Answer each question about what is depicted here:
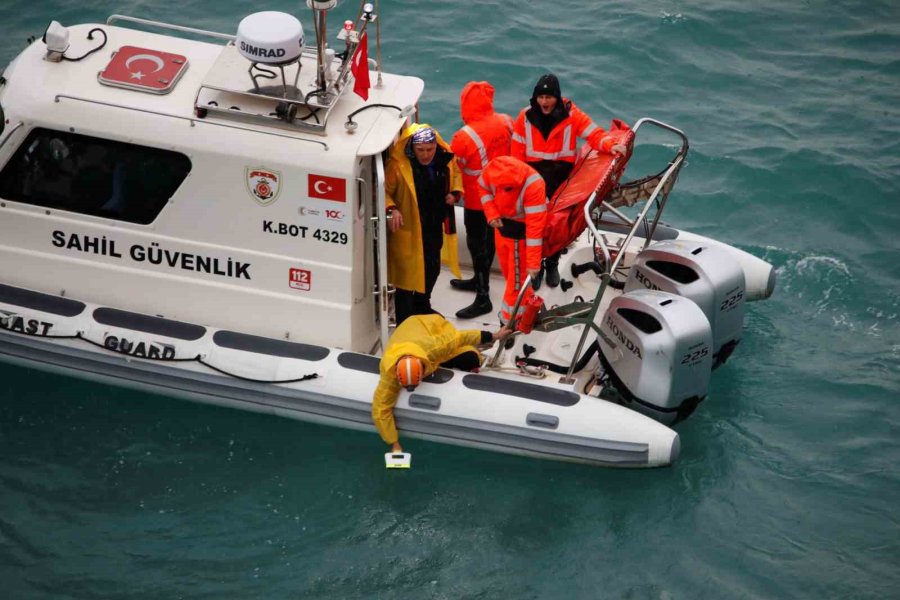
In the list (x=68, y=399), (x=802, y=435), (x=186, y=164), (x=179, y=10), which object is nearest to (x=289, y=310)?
(x=186, y=164)

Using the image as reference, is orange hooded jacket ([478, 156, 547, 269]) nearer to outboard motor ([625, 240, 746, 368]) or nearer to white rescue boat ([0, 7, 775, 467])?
white rescue boat ([0, 7, 775, 467])

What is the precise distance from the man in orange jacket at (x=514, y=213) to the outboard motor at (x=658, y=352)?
52 cm

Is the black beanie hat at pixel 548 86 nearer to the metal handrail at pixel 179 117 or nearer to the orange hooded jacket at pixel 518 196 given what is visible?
the orange hooded jacket at pixel 518 196

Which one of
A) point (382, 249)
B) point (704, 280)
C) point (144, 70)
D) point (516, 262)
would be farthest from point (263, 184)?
point (704, 280)

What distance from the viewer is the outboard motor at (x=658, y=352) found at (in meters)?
5.16

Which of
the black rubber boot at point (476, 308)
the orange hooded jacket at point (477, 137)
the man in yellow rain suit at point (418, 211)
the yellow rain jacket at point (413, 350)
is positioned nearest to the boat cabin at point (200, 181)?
the man in yellow rain suit at point (418, 211)

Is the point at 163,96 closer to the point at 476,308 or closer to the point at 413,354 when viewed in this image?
the point at 413,354

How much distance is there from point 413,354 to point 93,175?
6.38 ft

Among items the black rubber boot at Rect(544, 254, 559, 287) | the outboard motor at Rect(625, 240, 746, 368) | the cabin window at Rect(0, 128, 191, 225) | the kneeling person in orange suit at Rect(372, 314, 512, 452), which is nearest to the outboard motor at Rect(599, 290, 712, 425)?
the outboard motor at Rect(625, 240, 746, 368)

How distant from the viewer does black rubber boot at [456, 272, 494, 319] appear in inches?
242

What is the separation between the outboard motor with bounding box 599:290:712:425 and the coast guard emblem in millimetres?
1826

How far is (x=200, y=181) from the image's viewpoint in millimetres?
5340

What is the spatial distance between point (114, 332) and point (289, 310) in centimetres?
94

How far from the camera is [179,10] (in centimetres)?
976
